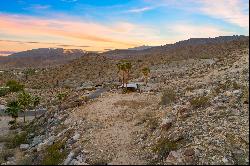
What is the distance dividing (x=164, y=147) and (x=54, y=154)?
11.1 meters

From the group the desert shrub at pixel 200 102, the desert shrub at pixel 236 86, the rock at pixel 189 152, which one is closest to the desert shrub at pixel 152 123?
the desert shrub at pixel 200 102

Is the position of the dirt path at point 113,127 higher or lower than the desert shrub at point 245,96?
lower

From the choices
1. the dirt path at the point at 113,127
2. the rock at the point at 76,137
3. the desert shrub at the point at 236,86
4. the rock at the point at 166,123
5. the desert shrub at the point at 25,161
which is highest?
the desert shrub at the point at 236,86

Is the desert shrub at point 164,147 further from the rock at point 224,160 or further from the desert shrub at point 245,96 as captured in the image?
the desert shrub at point 245,96

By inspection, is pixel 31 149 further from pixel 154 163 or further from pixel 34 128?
pixel 154 163

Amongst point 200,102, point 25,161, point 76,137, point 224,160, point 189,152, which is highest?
point 200,102

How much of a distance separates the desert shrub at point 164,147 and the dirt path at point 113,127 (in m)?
1.48

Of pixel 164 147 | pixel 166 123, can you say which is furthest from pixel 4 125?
pixel 164 147

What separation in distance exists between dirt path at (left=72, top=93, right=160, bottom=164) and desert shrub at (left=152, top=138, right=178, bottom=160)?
1477 mm

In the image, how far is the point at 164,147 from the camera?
34500 mm

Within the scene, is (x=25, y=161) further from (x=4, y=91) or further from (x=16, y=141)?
(x=4, y=91)

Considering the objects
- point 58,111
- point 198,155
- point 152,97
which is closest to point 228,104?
point 198,155

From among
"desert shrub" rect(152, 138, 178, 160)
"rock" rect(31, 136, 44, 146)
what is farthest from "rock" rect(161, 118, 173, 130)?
"rock" rect(31, 136, 44, 146)

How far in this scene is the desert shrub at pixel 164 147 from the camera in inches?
1323
